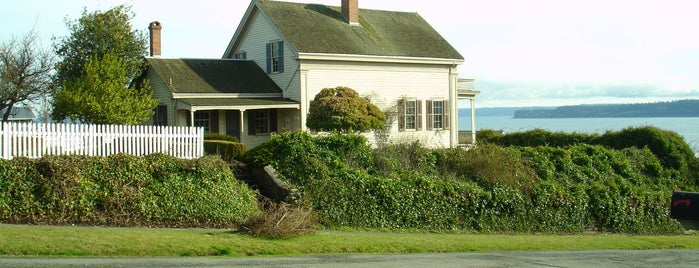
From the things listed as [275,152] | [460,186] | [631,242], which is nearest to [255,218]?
[275,152]

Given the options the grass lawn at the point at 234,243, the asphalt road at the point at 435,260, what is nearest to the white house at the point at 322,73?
the grass lawn at the point at 234,243

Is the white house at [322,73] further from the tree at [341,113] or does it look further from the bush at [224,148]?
the bush at [224,148]

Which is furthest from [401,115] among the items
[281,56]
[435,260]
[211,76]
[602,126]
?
[602,126]

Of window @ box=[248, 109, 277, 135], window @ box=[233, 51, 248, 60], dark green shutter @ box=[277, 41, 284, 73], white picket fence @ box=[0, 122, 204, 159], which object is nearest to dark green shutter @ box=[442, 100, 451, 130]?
dark green shutter @ box=[277, 41, 284, 73]

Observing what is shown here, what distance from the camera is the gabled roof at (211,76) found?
33438 millimetres

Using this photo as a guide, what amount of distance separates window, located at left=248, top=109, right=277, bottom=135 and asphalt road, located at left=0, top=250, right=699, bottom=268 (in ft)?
67.6

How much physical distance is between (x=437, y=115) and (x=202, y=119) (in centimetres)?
1169

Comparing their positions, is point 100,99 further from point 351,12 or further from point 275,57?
point 351,12

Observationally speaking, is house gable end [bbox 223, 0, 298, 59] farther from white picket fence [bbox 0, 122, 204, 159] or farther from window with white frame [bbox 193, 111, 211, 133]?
white picket fence [bbox 0, 122, 204, 159]

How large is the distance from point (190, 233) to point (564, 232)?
1116 centimetres

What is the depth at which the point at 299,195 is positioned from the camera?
1970cm

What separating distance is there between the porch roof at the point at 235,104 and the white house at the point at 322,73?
4 centimetres

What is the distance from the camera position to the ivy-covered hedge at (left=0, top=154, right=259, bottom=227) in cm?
1669

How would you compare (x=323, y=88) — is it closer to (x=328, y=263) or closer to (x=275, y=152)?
(x=275, y=152)
